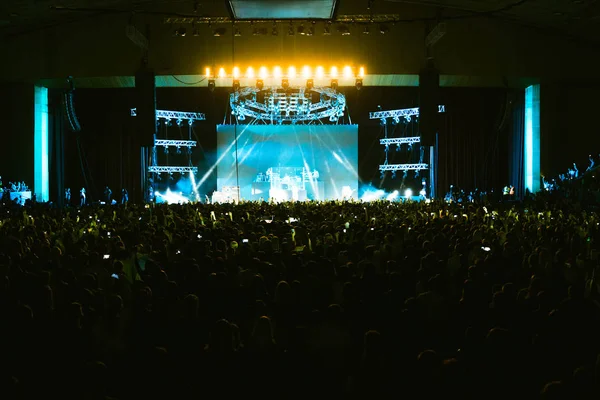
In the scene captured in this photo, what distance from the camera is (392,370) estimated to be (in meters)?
3.23

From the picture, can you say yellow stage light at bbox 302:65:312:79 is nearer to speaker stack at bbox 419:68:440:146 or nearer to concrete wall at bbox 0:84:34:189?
speaker stack at bbox 419:68:440:146

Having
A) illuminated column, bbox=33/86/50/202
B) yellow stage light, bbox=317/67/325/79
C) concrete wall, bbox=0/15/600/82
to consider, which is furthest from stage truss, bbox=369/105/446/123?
illuminated column, bbox=33/86/50/202

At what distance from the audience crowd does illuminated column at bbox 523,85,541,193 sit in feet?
46.2

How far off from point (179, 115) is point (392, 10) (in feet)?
32.7

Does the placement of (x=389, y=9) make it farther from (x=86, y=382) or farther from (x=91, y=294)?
(x=86, y=382)

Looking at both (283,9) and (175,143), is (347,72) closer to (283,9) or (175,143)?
(283,9)

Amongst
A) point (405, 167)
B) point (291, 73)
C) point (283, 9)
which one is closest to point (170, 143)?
point (291, 73)

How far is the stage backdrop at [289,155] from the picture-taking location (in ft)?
84.9

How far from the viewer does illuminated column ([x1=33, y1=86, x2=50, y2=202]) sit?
70.0 feet

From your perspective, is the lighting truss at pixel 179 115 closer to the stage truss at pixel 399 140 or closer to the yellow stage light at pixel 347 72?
the stage truss at pixel 399 140

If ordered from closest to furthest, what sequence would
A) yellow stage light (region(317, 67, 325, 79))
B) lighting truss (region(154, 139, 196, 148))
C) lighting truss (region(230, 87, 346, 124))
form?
yellow stage light (region(317, 67, 325, 79)) → lighting truss (region(230, 87, 346, 124)) → lighting truss (region(154, 139, 196, 148))

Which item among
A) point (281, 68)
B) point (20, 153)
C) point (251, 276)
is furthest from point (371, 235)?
point (20, 153)

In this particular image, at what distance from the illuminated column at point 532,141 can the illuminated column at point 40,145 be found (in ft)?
58.5

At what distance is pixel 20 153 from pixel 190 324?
19.8 m
